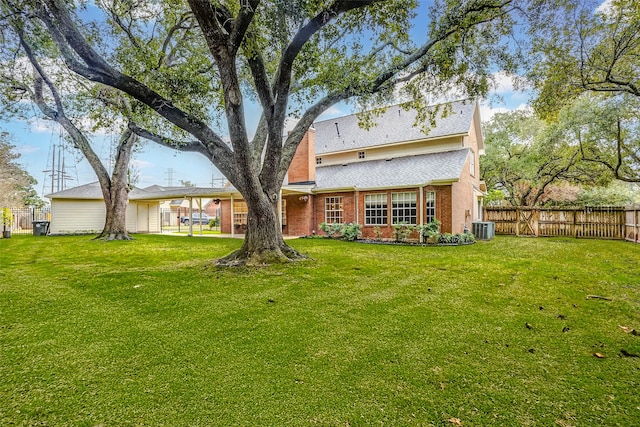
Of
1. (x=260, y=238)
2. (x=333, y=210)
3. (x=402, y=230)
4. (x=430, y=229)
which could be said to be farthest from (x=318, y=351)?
(x=333, y=210)

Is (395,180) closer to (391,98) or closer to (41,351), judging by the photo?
(391,98)

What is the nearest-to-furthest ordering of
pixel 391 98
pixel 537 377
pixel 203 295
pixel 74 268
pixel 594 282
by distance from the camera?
pixel 537 377 → pixel 203 295 → pixel 594 282 → pixel 74 268 → pixel 391 98

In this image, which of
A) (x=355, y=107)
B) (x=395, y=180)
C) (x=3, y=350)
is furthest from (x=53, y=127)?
(x=395, y=180)

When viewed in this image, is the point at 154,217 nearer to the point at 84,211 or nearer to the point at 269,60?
the point at 84,211

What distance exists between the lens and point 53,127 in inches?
525

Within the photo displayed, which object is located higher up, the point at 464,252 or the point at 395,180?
the point at 395,180

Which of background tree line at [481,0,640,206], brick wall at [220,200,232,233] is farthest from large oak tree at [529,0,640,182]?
brick wall at [220,200,232,233]

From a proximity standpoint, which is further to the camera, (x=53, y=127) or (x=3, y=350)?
(x=53, y=127)

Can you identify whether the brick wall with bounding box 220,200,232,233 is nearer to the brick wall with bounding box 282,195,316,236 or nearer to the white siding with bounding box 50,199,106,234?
the brick wall with bounding box 282,195,316,236

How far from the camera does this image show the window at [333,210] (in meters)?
16.4

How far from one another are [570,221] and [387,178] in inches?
388

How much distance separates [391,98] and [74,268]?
9916 mm

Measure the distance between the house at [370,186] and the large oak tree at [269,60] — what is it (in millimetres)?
3789

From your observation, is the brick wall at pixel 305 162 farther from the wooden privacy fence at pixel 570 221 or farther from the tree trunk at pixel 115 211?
the wooden privacy fence at pixel 570 221
